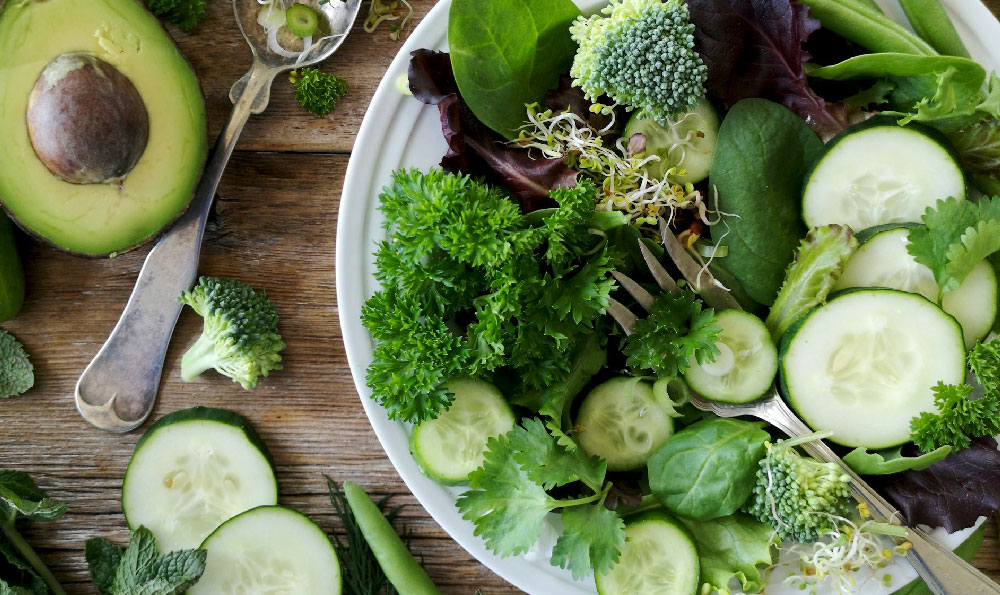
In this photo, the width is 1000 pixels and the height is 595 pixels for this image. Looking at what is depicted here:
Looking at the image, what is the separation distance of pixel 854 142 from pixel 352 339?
4.17 ft

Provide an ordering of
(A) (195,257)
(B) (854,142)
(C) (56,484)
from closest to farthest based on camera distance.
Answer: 1. (B) (854,142)
2. (A) (195,257)
3. (C) (56,484)

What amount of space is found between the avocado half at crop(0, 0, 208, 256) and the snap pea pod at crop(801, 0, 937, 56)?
63.5 inches

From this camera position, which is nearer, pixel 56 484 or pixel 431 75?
pixel 431 75

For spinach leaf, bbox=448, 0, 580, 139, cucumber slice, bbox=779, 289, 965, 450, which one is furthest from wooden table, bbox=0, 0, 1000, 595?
cucumber slice, bbox=779, 289, 965, 450

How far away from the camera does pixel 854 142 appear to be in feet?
5.30

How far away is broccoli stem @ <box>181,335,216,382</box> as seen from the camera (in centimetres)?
191

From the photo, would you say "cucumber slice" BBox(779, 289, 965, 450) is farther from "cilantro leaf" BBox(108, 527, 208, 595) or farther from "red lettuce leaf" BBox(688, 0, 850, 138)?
"cilantro leaf" BBox(108, 527, 208, 595)

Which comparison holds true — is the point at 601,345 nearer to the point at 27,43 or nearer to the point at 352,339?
the point at 352,339

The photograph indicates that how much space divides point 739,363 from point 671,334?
19cm

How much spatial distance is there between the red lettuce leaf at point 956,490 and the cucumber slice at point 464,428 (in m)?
0.94

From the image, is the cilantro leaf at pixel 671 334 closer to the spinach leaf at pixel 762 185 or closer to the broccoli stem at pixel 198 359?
the spinach leaf at pixel 762 185

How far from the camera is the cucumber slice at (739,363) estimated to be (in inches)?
63.4

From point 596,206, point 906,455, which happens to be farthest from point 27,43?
point 906,455

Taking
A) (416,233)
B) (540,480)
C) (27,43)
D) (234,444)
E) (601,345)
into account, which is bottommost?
(234,444)
